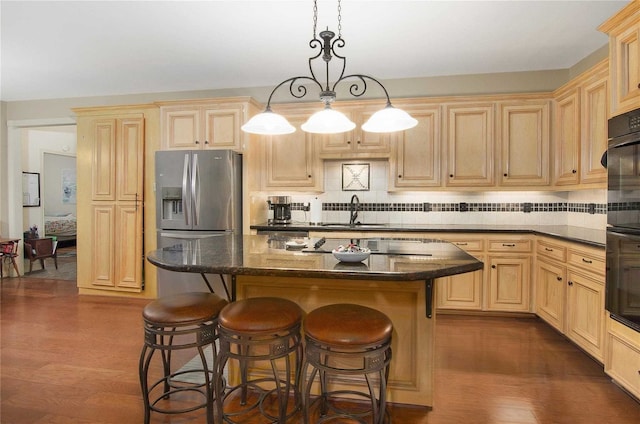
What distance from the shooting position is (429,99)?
12.5 feet

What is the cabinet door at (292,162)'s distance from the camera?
4.07 m

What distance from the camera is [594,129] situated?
2.99m

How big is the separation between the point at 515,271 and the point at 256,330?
2.88m

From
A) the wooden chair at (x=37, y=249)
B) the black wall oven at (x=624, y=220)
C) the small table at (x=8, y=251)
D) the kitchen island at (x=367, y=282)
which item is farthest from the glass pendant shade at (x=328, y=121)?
the wooden chair at (x=37, y=249)

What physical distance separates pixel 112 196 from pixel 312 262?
11.7 feet

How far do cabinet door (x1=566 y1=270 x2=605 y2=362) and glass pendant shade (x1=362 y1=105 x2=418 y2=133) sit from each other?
1.82m

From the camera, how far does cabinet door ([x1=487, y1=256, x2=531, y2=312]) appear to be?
3.51 m

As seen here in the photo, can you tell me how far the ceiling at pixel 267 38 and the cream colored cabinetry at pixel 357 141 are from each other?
0.42 meters

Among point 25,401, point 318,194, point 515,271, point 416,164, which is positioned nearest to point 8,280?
point 25,401

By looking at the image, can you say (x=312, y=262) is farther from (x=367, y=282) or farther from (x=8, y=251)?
(x=8, y=251)

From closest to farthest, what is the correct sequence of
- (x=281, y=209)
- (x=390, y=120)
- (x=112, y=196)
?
(x=390, y=120) → (x=281, y=209) → (x=112, y=196)

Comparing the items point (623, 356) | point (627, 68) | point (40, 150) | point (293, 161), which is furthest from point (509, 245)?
point (40, 150)

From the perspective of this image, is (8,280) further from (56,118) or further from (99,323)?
(99,323)

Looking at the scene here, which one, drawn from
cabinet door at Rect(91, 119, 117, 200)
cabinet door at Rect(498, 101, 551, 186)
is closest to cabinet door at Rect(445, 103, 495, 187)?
cabinet door at Rect(498, 101, 551, 186)
